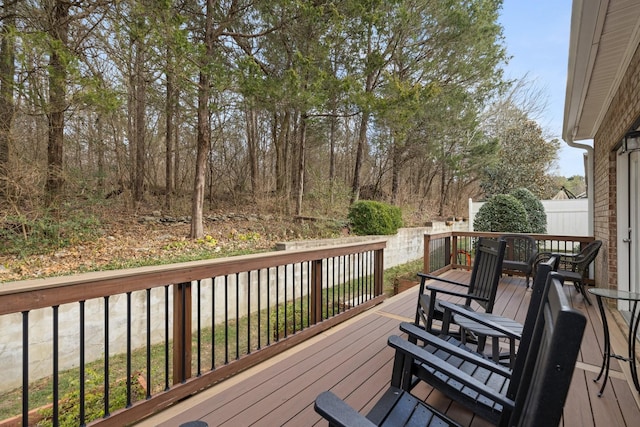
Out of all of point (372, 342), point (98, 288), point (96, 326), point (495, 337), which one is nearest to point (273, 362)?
point (372, 342)

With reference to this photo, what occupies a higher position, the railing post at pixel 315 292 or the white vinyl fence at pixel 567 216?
the white vinyl fence at pixel 567 216

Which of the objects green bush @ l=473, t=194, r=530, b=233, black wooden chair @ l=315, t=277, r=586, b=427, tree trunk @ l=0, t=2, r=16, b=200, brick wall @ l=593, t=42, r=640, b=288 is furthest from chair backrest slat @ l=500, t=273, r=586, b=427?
green bush @ l=473, t=194, r=530, b=233

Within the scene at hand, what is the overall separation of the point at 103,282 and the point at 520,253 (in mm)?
6460

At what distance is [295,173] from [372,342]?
7648 mm

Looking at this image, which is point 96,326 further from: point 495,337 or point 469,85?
point 469,85

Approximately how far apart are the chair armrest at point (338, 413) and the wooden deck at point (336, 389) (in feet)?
3.05

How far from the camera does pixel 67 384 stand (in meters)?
3.21

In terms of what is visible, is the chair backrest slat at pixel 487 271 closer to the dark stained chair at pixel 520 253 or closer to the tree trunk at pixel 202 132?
the dark stained chair at pixel 520 253

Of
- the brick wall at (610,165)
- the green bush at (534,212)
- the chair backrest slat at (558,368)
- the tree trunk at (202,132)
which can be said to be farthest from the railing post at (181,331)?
the green bush at (534,212)

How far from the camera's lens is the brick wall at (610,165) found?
2724mm

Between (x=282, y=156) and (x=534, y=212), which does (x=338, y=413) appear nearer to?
(x=282, y=156)

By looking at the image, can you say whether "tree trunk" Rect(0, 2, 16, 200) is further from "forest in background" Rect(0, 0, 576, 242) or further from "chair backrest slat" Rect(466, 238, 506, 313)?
"chair backrest slat" Rect(466, 238, 506, 313)

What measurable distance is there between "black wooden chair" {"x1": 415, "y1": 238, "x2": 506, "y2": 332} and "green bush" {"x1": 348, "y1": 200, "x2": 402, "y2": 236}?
4590mm

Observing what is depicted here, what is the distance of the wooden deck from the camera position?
1.81 metres
